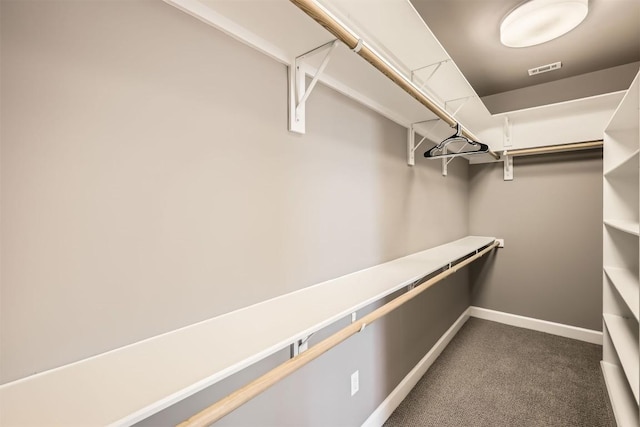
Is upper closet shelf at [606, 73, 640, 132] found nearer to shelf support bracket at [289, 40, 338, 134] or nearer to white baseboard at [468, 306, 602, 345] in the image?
shelf support bracket at [289, 40, 338, 134]

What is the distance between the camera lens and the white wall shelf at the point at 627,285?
1290 mm

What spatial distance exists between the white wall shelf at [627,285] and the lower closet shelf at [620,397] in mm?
650

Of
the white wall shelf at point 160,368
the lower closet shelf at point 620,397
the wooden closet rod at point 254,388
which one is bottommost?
the lower closet shelf at point 620,397

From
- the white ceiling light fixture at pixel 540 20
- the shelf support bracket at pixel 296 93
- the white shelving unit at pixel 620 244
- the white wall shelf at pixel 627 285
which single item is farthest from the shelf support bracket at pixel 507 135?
the shelf support bracket at pixel 296 93

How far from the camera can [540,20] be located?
160cm

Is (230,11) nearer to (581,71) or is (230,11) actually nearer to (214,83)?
(214,83)

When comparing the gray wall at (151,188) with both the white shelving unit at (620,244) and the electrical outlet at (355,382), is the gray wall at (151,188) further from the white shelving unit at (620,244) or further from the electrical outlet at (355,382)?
the white shelving unit at (620,244)

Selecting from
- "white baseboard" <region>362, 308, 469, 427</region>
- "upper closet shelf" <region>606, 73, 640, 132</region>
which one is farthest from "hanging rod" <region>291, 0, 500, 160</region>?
"white baseboard" <region>362, 308, 469, 427</region>

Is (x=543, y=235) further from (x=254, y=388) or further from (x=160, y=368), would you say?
(x=160, y=368)

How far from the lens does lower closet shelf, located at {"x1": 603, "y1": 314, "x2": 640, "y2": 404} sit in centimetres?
125

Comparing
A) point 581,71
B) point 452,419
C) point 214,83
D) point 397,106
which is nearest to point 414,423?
point 452,419

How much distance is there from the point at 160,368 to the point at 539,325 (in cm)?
359

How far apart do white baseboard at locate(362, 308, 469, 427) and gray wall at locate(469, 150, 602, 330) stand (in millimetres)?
923

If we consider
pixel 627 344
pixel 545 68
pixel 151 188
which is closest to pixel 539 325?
pixel 627 344
